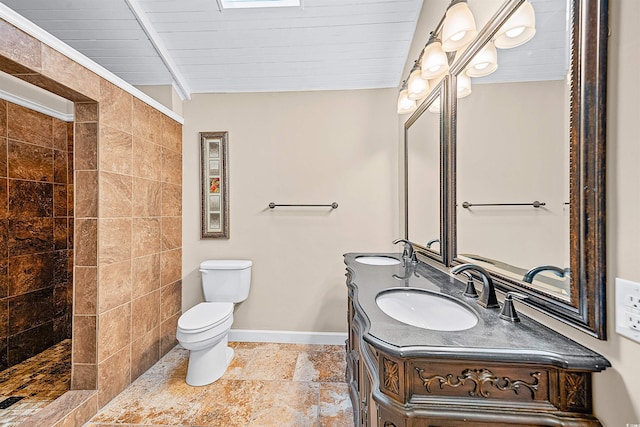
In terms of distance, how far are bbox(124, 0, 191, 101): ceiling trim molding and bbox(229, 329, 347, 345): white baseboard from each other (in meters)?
2.21

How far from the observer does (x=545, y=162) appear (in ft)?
2.73

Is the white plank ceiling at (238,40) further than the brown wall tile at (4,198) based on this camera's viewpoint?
No

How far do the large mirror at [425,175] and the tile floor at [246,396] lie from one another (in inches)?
43.9

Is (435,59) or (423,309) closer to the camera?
(423,309)

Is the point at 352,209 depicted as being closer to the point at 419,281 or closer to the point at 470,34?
the point at 419,281

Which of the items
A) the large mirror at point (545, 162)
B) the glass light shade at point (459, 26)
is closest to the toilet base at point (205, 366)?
the large mirror at point (545, 162)

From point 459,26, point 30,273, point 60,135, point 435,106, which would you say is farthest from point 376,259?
point 60,135

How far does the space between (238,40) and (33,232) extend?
2.20 meters

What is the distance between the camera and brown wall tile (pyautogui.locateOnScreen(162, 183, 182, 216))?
2.35 metres

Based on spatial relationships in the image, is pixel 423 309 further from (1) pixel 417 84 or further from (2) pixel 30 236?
(2) pixel 30 236

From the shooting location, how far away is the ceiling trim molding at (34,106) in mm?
2049

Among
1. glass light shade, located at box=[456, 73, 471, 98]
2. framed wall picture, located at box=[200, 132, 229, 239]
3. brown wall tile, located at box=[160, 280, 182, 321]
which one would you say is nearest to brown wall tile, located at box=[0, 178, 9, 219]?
brown wall tile, located at box=[160, 280, 182, 321]

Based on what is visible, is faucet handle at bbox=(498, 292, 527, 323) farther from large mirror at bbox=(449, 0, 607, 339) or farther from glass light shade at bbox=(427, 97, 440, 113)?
glass light shade at bbox=(427, 97, 440, 113)

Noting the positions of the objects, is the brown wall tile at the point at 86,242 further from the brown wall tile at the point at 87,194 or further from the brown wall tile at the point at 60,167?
the brown wall tile at the point at 60,167
